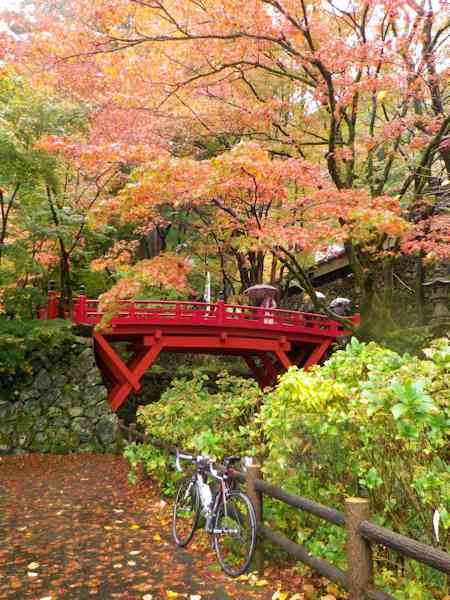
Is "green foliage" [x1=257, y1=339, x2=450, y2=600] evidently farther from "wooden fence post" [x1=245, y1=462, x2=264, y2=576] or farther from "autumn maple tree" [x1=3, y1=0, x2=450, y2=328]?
"autumn maple tree" [x1=3, y1=0, x2=450, y2=328]

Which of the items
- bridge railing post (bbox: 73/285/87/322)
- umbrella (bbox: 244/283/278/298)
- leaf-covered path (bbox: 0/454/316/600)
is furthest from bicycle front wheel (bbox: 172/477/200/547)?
umbrella (bbox: 244/283/278/298)

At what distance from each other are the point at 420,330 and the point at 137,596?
1248 cm

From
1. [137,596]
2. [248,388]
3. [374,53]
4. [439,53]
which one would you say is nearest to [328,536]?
[137,596]

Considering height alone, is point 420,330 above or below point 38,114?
below

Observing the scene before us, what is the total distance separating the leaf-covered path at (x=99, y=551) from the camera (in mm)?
4488

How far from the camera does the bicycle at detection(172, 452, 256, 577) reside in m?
4.71

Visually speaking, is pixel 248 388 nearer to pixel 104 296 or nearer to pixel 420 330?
pixel 104 296

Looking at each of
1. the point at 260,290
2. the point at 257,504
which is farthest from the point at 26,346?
the point at 257,504

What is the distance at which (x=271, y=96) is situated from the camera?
1342 centimetres

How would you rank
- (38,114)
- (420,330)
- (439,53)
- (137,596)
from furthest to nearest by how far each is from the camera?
(420,330) < (38,114) < (439,53) < (137,596)

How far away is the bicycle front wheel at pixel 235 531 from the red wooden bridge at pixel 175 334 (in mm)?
9073

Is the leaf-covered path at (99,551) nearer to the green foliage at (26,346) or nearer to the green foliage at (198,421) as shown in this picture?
the green foliage at (198,421)

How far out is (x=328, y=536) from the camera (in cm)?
437

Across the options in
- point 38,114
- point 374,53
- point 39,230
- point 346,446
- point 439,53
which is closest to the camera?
point 346,446
